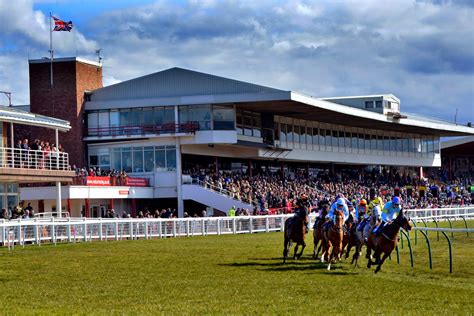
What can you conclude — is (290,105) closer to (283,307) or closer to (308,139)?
(308,139)

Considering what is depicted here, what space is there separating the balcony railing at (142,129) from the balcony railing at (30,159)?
12.3 metres

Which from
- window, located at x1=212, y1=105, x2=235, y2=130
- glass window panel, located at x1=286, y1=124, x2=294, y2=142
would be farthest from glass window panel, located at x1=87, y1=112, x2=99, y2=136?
glass window panel, located at x1=286, y1=124, x2=294, y2=142

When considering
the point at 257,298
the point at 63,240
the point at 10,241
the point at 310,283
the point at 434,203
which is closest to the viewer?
the point at 257,298

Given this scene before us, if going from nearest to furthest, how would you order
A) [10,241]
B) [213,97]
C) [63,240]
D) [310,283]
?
1. [310,283]
2. [10,241]
3. [63,240]
4. [213,97]

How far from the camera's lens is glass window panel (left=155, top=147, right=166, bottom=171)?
52.7 meters

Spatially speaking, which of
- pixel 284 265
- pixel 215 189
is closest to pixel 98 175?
pixel 215 189

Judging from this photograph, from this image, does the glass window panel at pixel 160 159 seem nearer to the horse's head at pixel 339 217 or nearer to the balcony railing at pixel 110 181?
the balcony railing at pixel 110 181

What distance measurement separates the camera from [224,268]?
19.8 m

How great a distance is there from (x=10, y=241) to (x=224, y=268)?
1095 centimetres

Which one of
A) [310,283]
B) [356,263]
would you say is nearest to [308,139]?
[356,263]

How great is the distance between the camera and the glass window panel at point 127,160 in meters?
53.5

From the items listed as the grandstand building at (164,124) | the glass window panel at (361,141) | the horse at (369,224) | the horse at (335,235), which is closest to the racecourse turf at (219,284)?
the horse at (335,235)

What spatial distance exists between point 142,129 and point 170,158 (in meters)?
2.56

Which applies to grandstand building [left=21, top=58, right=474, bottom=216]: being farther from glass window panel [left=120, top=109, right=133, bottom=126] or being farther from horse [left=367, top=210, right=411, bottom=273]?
horse [left=367, top=210, right=411, bottom=273]
